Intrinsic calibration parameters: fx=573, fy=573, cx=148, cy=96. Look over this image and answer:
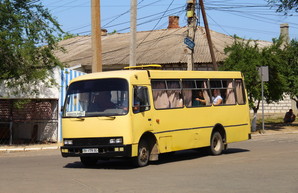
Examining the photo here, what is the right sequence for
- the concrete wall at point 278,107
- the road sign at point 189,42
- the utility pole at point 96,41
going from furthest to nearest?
the concrete wall at point 278,107
the road sign at point 189,42
the utility pole at point 96,41

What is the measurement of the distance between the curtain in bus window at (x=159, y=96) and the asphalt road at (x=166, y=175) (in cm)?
157

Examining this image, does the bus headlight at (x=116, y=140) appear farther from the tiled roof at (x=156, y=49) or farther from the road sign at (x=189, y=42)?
the tiled roof at (x=156, y=49)

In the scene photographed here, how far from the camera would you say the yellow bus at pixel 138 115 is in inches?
545

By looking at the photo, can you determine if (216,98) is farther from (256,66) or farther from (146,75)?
(256,66)

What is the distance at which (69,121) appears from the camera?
14344mm

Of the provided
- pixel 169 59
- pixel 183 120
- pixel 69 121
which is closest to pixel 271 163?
pixel 183 120

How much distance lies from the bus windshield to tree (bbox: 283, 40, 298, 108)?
21262mm

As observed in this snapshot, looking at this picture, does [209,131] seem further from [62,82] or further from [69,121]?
[62,82]

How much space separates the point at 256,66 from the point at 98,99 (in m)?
16.3

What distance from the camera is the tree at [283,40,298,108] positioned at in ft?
111


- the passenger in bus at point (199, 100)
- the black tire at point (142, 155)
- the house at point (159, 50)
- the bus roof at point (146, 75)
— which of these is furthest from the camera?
the house at point (159, 50)

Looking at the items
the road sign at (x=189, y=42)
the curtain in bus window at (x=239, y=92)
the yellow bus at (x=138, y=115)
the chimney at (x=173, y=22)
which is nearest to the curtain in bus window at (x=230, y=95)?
the curtain in bus window at (x=239, y=92)

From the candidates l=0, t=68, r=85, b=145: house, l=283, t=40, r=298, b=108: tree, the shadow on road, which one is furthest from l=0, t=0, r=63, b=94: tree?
l=283, t=40, r=298, b=108: tree

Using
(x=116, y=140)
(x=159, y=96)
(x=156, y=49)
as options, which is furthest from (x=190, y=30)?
(x=156, y=49)
